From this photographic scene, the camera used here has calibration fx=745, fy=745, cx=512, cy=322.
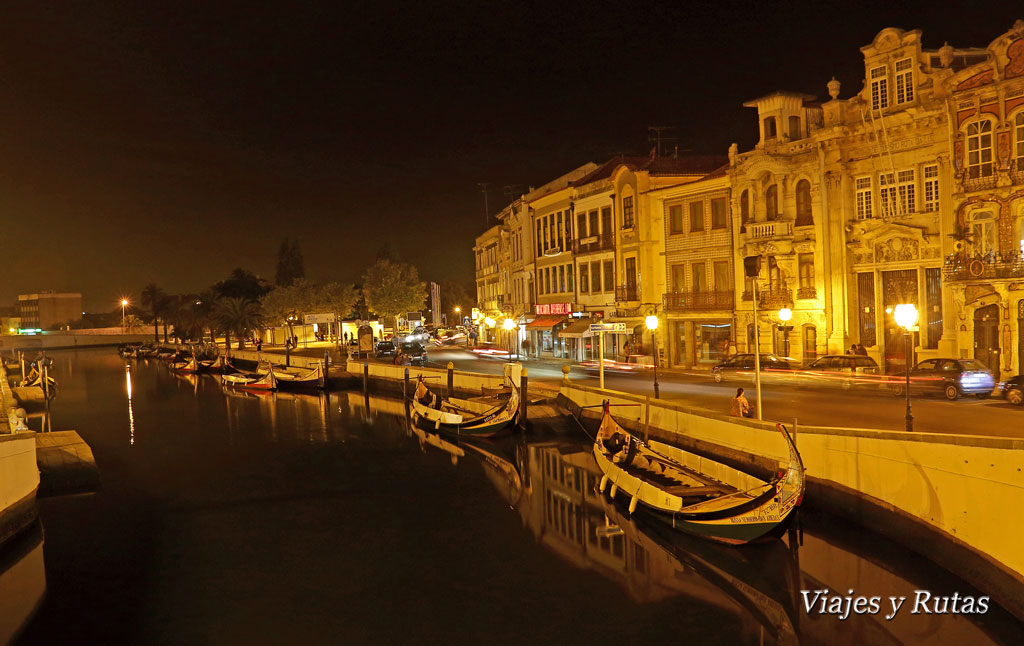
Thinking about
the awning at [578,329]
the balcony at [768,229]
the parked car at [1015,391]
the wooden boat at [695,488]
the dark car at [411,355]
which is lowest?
the wooden boat at [695,488]

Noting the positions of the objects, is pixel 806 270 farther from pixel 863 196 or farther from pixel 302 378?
pixel 302 378

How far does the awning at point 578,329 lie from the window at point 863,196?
756 inches

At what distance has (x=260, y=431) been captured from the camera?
4106 cm

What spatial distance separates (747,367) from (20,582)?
1206 inches

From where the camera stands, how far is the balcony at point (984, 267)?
3031 centimetres

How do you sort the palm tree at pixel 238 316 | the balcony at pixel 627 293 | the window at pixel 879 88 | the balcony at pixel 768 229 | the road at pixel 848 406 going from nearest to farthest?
the road at pixel 848 406
the window at pixel 879 88
the balcony at pixel 768 229
the balcony at pixel 627 293
the palm tree at pixel 238 316

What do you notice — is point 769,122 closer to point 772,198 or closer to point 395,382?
point 772,198

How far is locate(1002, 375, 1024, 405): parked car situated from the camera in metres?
25.1

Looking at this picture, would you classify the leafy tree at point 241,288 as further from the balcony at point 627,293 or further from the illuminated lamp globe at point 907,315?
the illuminated lamp globe at point 907,315

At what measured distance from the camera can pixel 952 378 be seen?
2714 centimetres

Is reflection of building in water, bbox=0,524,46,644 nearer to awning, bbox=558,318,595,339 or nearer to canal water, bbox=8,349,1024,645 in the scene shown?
canal water, bbox=8,349,1024,645

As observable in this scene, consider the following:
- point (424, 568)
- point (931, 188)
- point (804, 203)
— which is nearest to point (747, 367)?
point (804, 203)

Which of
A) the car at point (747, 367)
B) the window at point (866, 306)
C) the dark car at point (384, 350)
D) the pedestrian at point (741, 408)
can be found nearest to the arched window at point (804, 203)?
the window at point (866, 306)

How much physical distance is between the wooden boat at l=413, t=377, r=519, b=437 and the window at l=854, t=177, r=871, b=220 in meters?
19.4
